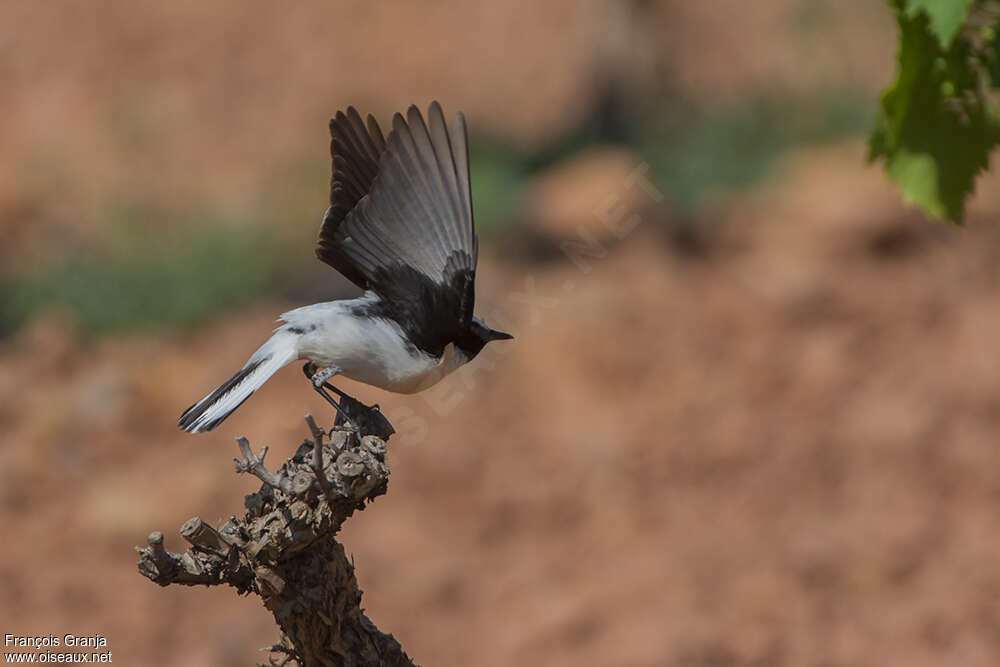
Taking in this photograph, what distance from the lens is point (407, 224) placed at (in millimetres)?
3307

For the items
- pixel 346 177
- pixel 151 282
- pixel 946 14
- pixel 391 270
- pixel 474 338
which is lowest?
pixel 946 14

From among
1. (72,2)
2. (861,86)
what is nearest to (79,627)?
(861,86)

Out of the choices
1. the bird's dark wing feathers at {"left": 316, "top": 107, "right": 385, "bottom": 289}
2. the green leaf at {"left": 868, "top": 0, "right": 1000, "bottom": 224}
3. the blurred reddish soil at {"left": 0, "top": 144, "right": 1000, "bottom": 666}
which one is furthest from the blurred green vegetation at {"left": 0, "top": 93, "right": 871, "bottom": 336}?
the green leaf at {"left": 868, "top": 0, "right": 1000, "bottom": 224}

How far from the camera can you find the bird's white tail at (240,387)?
3080 millimetres

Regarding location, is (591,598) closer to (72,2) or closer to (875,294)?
(875,294)

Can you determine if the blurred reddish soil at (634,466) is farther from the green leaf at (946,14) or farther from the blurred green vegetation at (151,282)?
the green leaf at (946,14)

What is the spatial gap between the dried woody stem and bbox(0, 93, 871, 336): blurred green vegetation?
21.6 ft

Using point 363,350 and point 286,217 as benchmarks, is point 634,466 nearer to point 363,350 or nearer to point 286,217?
point 286,217

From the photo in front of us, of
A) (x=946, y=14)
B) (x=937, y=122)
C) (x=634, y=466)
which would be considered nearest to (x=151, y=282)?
(x=634, y=466)

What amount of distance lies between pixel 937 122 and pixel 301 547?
2.11 metres

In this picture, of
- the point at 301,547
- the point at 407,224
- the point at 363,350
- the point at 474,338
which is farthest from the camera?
the point at 474,338

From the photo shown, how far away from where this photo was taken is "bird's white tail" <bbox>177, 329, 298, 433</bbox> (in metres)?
3.08

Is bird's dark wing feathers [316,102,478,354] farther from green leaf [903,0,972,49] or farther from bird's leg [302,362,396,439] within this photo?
green leaf [903,0,972,49]

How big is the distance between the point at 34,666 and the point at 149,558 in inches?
191
